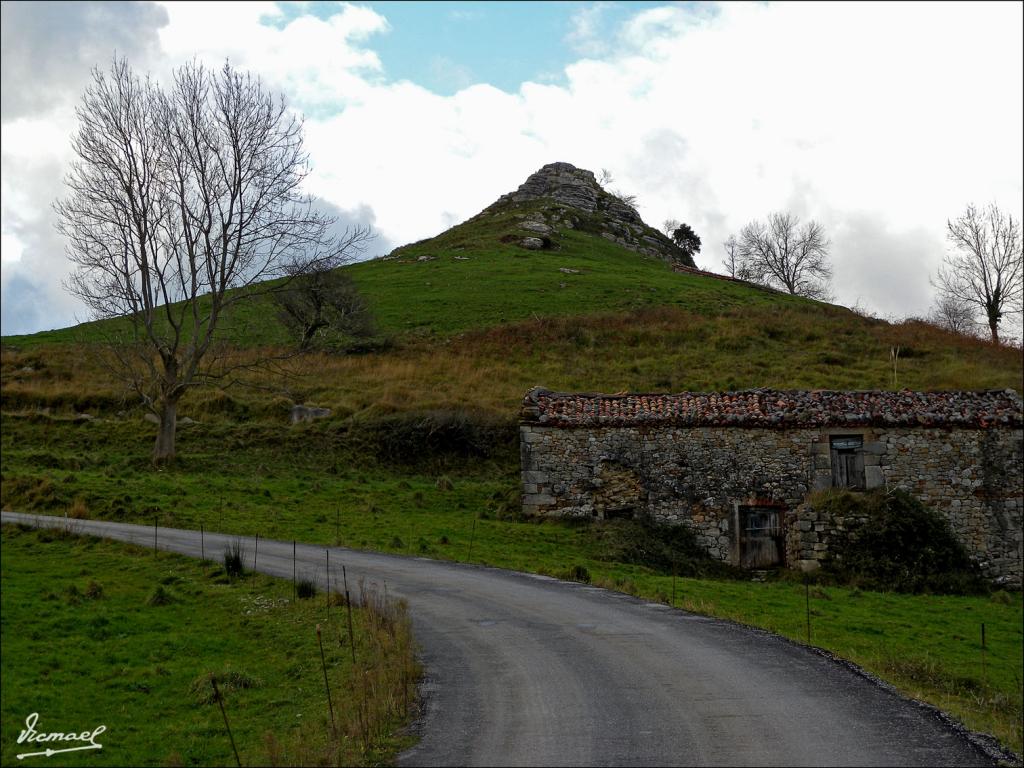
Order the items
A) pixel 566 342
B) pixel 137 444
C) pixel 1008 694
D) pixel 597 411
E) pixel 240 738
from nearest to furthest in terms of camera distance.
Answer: pixel 240 738
pixel 1008 694
pixel 597 411
pixel 137 444
pixel 566 342

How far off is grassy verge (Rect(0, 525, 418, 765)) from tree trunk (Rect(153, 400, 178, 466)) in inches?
432

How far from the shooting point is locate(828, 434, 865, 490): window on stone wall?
2292cm

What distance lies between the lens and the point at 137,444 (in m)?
30.9

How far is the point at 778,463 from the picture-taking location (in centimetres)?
2308

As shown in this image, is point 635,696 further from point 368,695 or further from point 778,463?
point 778,463

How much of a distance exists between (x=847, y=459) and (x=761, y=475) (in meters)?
2.38

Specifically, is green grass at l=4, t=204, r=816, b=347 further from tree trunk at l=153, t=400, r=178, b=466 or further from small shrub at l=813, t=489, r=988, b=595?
small shrub at l=813, t=489, r=988, b=595

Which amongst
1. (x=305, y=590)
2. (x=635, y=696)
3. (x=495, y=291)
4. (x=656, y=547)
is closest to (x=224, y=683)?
(x=305, y=590)

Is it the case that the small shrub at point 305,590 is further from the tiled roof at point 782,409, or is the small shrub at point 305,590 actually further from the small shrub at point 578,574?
the tiled roof at point 782,409

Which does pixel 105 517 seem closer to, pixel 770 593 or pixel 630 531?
pixel 630 531

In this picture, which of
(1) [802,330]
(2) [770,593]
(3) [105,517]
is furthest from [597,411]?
(1) [802,330]

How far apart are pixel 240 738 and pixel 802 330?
140ft

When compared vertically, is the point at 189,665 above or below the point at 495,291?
below

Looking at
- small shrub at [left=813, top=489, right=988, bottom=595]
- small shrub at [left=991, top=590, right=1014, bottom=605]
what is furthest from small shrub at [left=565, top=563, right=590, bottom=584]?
small shrub at [left=991, top=590, right=1014, bottom=605]
